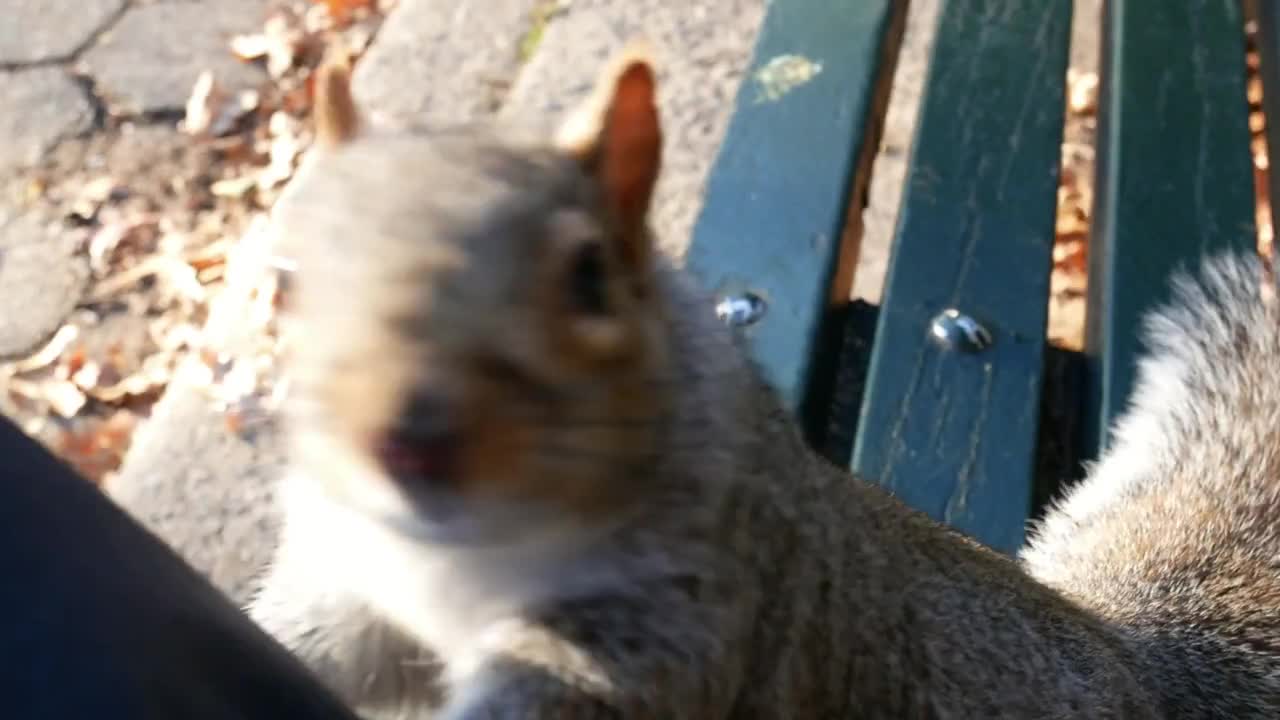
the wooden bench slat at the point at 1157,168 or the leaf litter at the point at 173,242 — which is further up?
the wooden bench slat at the point at 1157,168

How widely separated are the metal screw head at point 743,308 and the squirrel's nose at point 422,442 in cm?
79

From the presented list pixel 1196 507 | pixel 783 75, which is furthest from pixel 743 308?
pixel 1196 507

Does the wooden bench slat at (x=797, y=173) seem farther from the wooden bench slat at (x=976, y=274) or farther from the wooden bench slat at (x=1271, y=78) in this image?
the wooden bench slat at (x=1271, y=78)

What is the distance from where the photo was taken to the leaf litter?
195 cm

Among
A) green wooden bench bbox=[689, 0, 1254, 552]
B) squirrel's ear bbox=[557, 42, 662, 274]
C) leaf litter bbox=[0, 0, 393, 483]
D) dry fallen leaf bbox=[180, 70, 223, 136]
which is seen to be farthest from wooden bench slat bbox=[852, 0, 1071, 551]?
dry fallen leaf bbox=[180, 70, 223, 136]

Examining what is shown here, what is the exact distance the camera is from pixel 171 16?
2574 millimetres

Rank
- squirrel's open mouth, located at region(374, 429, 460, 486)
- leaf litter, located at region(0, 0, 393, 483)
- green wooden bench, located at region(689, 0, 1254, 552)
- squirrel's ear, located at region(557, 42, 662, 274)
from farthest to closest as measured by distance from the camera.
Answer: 1. leaf litter, located at region(0, 0, 393, 483)
2. green wooden bench, located at region(689, 0, 1254, 552)
3. squirrel's ear, located at region(557, 42, 662, 274)
4. squirrel's open mouth, located at region(374, 429, 460, 486)

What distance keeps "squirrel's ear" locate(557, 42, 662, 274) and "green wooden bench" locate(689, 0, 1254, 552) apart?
1.80 feet

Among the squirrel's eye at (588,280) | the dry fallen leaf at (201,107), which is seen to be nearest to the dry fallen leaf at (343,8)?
the dry fallen leaf at (201,107)

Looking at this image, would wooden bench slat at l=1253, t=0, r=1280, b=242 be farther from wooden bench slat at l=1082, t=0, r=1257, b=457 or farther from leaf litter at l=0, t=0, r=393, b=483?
leaf litter at l=0, t=0, r=393, b=483

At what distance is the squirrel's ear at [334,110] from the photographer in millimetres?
767

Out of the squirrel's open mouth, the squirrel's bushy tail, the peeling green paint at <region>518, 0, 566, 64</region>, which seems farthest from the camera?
the peeling green paint at <region>518, 0, 566, 64</region>

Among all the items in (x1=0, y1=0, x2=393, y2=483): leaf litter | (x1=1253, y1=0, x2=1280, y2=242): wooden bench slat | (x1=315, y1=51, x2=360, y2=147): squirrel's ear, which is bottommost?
(x1=0, y1=0, x2=393, y2=483): leaf litter

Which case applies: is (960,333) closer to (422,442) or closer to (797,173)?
(797,173)
